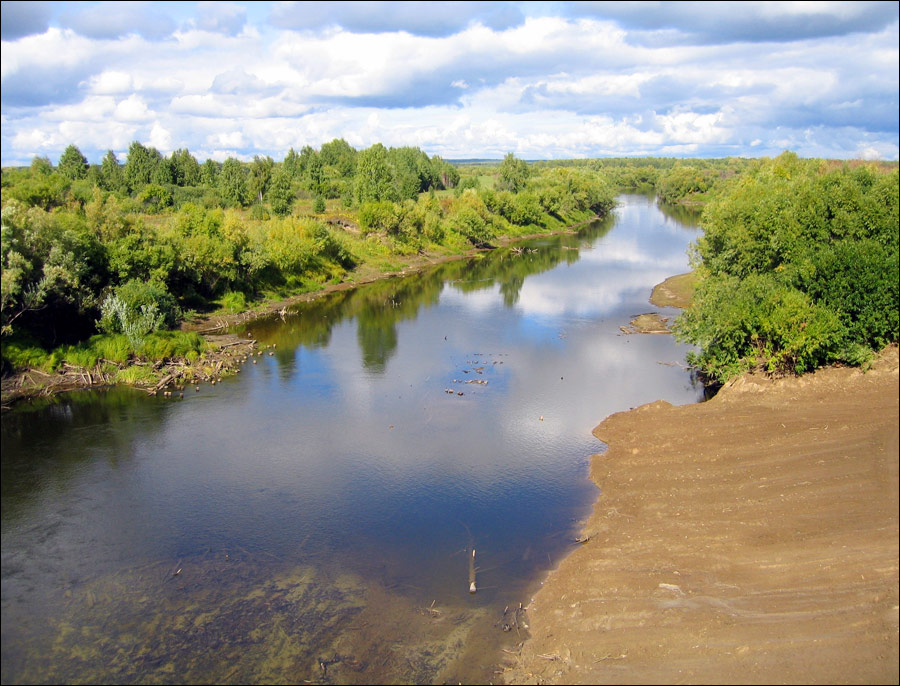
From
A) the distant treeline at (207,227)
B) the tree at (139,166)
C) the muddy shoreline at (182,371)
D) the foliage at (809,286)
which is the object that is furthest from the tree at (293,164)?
the foliage at (809,286)

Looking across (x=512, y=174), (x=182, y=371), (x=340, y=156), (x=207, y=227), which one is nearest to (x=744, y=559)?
(x=182, y=371)

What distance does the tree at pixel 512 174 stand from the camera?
391ft

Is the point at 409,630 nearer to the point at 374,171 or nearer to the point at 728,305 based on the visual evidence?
the point at 728,305

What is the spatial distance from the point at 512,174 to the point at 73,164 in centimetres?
6983

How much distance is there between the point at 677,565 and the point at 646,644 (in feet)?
10.5

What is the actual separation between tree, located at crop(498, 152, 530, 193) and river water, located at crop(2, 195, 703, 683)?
8242 centimetres

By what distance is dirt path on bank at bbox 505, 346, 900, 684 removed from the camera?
13.8 meters

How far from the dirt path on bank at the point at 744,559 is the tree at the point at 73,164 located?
8156 centimetres

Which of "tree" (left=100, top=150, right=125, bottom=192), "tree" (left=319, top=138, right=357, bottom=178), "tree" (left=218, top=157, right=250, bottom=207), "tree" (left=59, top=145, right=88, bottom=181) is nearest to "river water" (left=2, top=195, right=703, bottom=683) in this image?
"tree" (left=218, top=157, right=250, bottom=207)

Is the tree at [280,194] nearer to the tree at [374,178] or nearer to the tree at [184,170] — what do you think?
the tree at [374,178]

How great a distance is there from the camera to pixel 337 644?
51.3ft

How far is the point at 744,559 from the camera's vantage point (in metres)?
16.9

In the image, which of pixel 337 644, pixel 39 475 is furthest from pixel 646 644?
pixel 39 475

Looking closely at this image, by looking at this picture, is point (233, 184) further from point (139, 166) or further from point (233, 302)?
point (233, 302)
